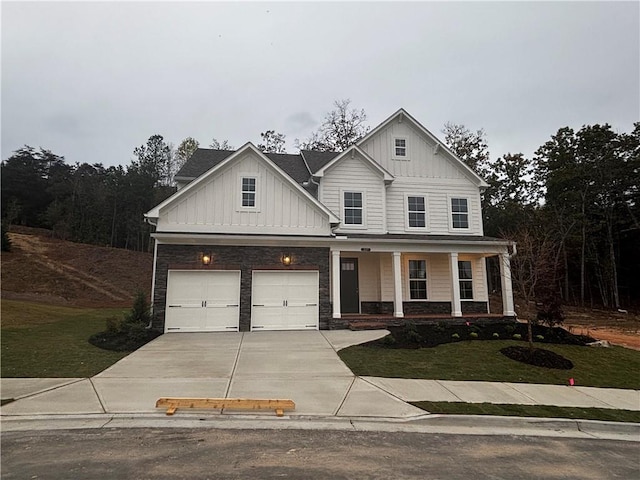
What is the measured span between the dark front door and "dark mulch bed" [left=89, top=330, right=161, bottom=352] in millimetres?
7437

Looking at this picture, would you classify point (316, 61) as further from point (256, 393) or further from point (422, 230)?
point (256, 393)

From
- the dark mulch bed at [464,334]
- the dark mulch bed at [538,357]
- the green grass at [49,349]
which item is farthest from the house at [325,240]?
the dark mulch bed at [538,357]

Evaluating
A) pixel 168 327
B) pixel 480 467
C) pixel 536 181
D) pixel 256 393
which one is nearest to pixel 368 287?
pixel 168 327

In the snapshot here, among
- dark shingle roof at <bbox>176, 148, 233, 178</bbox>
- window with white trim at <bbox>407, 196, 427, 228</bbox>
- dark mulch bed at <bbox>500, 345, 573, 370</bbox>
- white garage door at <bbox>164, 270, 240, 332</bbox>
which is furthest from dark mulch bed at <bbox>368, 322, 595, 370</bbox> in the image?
dark shingle roof at <bbox>176, 148, 233, 178</bbox>

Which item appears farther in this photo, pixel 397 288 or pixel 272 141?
pixel 272 141

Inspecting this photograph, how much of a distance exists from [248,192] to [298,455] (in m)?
10.4

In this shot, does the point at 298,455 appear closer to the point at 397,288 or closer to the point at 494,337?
the point at 494,337

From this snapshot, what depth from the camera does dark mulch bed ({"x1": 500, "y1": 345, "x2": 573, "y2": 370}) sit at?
29.4ft

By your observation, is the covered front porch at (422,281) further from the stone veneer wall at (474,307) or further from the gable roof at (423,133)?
the gable roof at (423,133)

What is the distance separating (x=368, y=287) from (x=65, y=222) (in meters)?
36.1

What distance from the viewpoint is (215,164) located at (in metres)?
16.7

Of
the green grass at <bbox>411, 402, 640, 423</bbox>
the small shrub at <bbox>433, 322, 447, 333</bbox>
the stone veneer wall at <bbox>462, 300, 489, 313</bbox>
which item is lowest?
the green grass at <bbox>411, 402, 640, 423</bbox>

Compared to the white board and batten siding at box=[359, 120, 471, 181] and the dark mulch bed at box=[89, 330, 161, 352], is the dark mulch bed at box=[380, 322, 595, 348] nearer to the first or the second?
the dark mulch bed at box=[89, 330, 161, 352]

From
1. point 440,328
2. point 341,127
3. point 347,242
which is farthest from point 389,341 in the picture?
point 341,127
